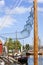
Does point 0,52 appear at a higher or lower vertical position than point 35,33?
lower

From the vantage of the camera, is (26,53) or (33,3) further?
(26,53)

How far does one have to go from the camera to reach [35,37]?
1652cm

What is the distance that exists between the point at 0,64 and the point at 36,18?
1573 centimetres

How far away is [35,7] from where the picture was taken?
55.7 ft

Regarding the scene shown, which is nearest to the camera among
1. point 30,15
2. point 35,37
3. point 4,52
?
point 35,37

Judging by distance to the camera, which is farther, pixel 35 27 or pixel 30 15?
pixel 30 15

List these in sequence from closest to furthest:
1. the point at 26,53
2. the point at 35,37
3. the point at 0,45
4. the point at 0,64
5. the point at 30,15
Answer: the point at 35,37 → the point at 30,15 → the point at 0,64 → the point at 0,45 → the point at 26,53

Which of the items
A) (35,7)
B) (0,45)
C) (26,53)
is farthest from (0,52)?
(35,7)

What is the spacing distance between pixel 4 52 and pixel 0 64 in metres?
19.2

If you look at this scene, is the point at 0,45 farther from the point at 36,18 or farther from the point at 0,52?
the point at 36,18

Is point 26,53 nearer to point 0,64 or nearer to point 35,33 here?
point 0,64

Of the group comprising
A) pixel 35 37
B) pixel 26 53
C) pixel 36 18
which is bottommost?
pixel 26 53

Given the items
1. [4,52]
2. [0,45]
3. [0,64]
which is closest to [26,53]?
[4,52]

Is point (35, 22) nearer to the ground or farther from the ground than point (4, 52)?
farther from the ground
